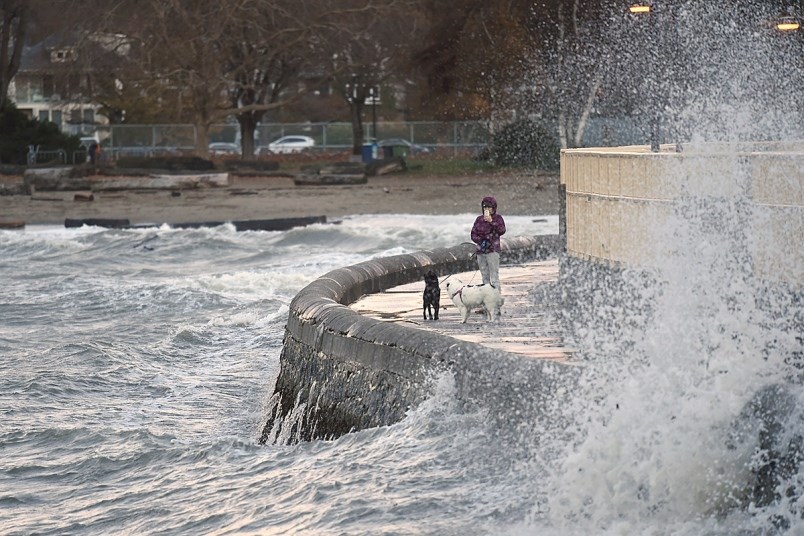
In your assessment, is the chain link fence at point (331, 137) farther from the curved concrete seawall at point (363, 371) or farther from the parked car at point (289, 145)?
the curved concrete seawall at point (363, 371)

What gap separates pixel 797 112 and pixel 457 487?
1113 cm

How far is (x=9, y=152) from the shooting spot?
162 feet

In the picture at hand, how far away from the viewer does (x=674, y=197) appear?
445 inches

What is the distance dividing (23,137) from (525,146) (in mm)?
16962

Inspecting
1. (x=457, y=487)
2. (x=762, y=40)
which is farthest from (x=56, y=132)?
(x=457, y=487)

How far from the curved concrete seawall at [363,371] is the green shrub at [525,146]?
30992 millimetres

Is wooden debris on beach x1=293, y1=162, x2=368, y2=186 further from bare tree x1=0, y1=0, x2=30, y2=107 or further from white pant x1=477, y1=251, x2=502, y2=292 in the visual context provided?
white pant x1=477, y1=251, x2=502, y2=292

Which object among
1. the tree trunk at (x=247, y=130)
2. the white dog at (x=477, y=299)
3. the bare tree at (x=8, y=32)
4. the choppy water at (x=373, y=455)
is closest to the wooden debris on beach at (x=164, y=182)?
the tree trunk at (x=247, y=130)

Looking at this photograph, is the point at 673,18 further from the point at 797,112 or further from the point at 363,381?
the point at 363,381

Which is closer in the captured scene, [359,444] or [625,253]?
[359,444]

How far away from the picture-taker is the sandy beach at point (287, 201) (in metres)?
33.5

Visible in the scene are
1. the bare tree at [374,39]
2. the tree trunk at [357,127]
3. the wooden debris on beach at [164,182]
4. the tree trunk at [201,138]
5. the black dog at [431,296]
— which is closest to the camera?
the black dog at [431,296]

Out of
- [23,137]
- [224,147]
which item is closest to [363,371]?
[23,137]

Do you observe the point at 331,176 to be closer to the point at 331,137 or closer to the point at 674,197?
the point at 331,137
